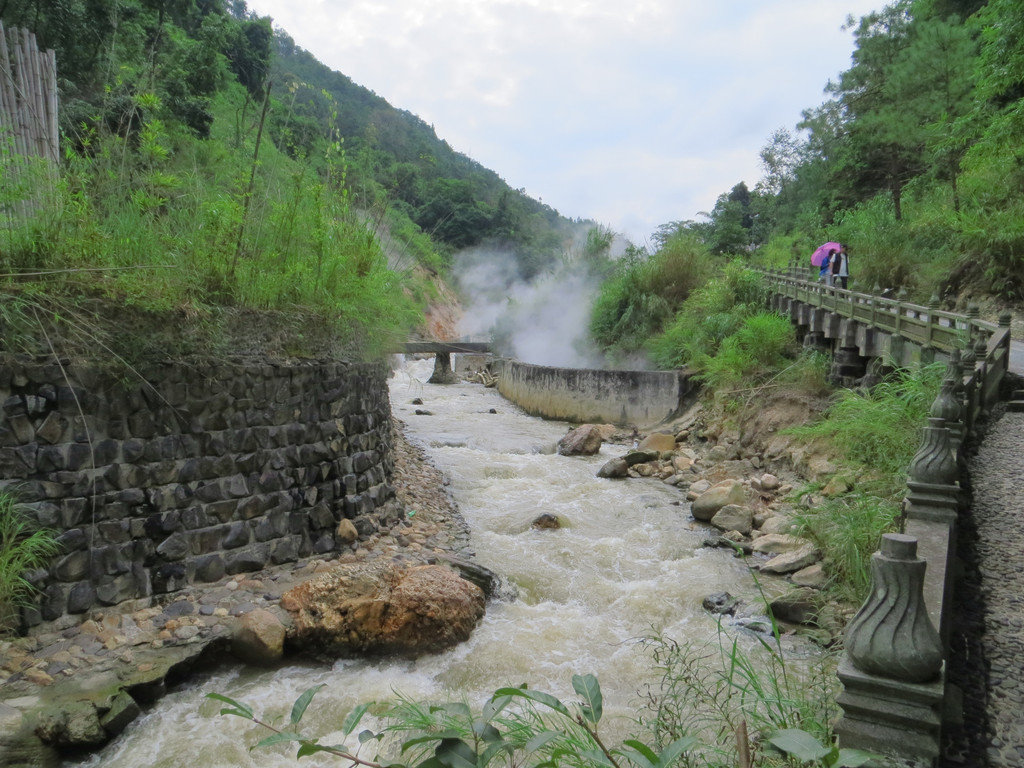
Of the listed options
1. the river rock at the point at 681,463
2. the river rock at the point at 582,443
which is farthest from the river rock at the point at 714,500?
the river rock at the point at 582,443

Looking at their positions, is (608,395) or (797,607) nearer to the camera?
(797,607)

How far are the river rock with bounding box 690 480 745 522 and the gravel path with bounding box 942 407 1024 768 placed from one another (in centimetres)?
348

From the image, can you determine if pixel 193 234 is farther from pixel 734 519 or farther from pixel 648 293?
pixel 648 293

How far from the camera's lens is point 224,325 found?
611 cm

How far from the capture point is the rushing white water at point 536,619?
433 cm

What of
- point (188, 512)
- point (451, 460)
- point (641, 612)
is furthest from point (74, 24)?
point (641, 612)

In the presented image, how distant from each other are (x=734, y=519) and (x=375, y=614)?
507cm

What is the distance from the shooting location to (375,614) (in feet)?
17.4

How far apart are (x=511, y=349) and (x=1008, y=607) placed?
22506 mm

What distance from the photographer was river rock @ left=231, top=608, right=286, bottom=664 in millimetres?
5062

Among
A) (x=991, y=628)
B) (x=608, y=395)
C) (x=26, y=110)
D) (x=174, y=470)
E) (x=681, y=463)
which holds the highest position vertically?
(x=26, y=110)

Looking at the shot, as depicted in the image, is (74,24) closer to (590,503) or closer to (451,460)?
(451,460)

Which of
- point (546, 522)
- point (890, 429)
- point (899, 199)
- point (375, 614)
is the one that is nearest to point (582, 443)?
point (546, 522)

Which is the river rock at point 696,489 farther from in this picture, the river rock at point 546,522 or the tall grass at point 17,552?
the tall grass at point 17,552
